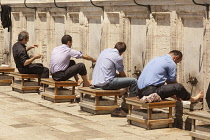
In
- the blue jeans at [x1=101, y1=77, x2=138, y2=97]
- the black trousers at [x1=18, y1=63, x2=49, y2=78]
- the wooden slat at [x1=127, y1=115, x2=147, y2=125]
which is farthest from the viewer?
the black trousers at [x1=18, y1=63, x2=49, y2=78]

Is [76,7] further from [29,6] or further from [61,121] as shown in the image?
[61,121]

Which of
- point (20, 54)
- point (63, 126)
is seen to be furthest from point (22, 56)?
point (63, 126)

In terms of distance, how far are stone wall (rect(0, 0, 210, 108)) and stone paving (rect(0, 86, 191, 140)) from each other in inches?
65.4

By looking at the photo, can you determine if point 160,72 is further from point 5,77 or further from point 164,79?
point 5,77

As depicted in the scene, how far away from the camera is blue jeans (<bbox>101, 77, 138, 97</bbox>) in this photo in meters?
12.7

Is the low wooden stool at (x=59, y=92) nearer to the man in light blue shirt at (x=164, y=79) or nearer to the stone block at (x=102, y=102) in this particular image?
the stone block at (x=102, y=102)

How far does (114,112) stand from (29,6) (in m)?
7.70

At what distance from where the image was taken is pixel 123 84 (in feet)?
42.1

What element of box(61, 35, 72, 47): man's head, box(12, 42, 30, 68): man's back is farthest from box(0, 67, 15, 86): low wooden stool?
box(61, 35, 72, 47): man's head

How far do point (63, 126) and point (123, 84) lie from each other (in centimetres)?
180

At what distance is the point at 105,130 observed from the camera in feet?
37.5

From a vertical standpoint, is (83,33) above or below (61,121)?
above

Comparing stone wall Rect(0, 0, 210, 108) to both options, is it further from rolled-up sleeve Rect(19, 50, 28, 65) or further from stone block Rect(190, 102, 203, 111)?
rolled-up sleeve Rect(19, 50, 28, 65)

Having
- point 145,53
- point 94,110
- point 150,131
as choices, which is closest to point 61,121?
point 94,110
